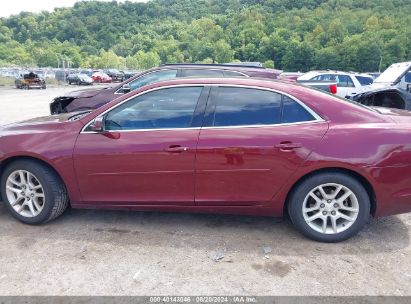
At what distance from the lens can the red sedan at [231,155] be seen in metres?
3.23

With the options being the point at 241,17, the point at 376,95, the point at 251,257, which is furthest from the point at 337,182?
the point at 241,17

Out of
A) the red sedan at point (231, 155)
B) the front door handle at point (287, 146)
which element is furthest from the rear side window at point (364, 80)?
the front door handle at point (287, 146)

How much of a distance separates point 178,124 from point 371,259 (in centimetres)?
213

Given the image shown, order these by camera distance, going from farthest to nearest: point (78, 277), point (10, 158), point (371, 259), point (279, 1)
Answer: point (279, 1), point (10, 158), point (371, 259), point (78, 277)

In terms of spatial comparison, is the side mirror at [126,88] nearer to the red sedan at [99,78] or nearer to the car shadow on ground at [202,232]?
the car shadow on ground at [202,232]

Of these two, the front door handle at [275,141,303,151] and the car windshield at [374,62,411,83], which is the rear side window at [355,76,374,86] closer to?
the car windshield at [374,62,411,83]

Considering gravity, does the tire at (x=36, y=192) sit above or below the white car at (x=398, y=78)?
below

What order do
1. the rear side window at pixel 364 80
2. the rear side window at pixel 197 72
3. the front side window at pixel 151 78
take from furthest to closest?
1. the rear side window at pixel 364 80
2. the front side window at pixel 151 78
3. the rear side window at pixel 197 72

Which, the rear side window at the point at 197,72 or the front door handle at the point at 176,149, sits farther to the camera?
the rear side window at the point at 197,72

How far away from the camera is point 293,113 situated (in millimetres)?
3344

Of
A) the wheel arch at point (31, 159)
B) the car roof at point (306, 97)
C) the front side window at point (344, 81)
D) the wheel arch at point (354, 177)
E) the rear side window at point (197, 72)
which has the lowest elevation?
the wheel arch at point (354, 177)

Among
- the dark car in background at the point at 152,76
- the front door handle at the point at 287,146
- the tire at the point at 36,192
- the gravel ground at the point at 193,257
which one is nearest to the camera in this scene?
the gravel ground at the point at 193,257

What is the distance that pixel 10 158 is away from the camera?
146 inches

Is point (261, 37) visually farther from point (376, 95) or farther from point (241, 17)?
point (376, 95)
